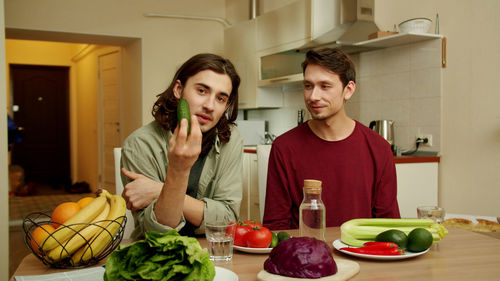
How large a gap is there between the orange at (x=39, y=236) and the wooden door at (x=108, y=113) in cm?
555

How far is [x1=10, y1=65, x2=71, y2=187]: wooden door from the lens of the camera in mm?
8844

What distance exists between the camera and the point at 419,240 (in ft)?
3.78

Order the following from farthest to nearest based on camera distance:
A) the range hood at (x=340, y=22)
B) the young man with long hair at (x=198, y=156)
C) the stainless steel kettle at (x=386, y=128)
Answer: the range hood at (x=340, y=22) < the stainless steel kettle at (x=386, y=128) < the young man with long hair at (x=198, y=156)

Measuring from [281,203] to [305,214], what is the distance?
27.6 inches

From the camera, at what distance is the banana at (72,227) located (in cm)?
104

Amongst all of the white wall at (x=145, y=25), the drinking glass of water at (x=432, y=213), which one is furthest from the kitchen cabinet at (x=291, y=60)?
the drinking glass of water at (x=432, y=213)

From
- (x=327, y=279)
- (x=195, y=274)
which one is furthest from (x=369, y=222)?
(x=195, y=274)

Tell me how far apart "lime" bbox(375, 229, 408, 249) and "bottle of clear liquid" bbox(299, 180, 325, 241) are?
0.15 meters

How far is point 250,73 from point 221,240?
395 centimetres

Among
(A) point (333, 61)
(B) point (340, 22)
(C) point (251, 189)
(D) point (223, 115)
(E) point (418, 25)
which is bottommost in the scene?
(C) point (251, 189)

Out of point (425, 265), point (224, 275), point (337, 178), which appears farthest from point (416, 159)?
point (224, 275)

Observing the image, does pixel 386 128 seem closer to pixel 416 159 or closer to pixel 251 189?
Result: pixel 416 159

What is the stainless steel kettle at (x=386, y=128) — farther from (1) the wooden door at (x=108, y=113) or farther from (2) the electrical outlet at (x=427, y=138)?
(1) the wooden door at (x=108, y=113)

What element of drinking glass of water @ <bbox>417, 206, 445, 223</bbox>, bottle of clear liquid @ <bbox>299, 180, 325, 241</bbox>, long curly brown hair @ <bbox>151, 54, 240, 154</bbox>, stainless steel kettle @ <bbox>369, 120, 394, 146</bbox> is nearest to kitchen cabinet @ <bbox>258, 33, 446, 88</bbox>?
stainless steel kettle @ <bbox>369, 120, 394, 146</bbox>
